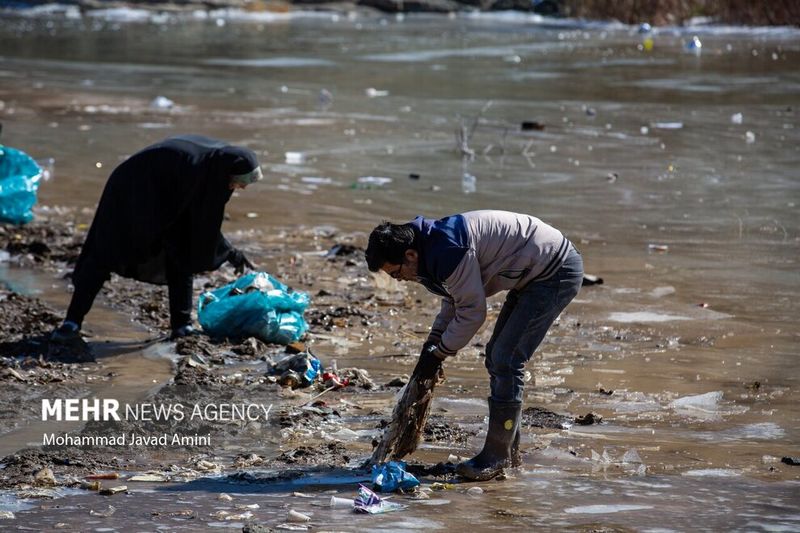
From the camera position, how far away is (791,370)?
6535 millimetres

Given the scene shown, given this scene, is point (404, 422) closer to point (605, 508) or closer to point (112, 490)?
point (605, 508)

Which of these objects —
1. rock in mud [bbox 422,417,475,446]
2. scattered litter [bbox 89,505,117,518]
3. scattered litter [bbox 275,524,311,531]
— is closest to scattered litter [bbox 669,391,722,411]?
rock in mud [bbox 422,417,475,446]

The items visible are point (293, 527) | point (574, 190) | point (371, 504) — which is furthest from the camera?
point (574, 190)

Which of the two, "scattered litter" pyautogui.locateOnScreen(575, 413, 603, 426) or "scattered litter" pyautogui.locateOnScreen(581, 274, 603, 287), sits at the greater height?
"scattered litter" pyautogui.locateOnScreen(581, 274, 603, 287)

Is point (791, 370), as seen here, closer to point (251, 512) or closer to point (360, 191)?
point (251, 512)

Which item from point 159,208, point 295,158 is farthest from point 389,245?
point 295,158

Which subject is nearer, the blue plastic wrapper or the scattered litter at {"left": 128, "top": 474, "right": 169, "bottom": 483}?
the blue plastic wrapper

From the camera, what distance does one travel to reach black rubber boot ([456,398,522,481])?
4961 mm

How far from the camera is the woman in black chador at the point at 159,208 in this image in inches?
262

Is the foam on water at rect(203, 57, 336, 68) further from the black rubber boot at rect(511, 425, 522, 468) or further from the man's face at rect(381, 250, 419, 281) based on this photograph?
the man's face at rect(381, 250, 419, 281)

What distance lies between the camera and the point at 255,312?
23.0 ft

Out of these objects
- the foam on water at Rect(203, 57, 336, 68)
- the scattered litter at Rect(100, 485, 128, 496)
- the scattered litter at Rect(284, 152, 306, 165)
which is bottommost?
the scattered litter at Rect(100, 485, 128, 496)

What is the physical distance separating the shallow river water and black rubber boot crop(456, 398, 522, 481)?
0.26 feet

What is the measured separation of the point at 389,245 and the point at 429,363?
1.97 ft
